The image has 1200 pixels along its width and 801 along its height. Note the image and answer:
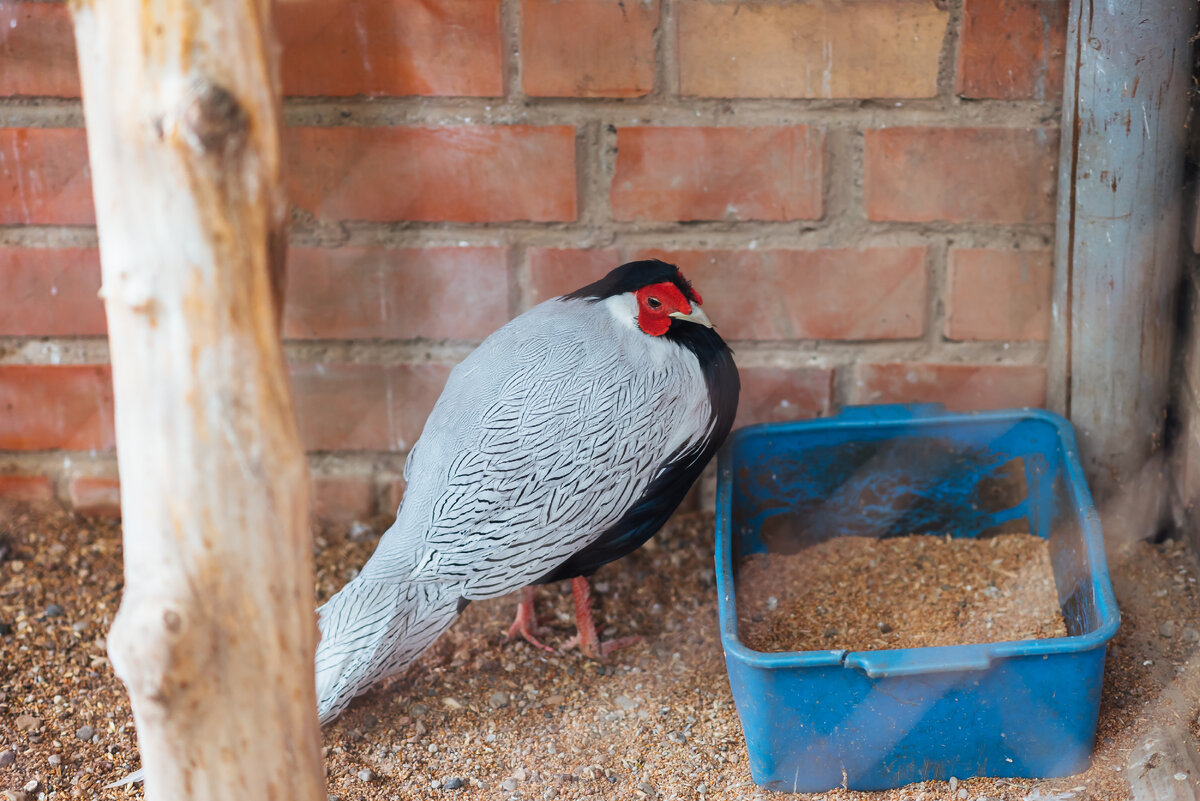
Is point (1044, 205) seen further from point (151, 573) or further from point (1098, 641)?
point (151, 573)

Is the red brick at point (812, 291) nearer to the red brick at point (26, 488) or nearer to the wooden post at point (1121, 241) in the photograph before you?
the wooden post at point (1121, 241)

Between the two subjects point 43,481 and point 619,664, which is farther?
point 43,481

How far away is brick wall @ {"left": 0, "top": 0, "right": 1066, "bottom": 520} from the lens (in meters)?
1.41

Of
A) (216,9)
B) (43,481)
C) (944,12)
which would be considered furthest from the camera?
(43,481)

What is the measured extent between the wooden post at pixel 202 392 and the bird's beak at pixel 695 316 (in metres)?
0.60

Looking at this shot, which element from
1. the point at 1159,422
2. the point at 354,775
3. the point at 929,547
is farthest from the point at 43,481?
the point at 1159,422

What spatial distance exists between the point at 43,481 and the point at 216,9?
3.95 ft

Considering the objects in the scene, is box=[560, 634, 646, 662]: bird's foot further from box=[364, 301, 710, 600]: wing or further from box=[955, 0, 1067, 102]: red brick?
box=[955, 0, 1067, 102]: red brick

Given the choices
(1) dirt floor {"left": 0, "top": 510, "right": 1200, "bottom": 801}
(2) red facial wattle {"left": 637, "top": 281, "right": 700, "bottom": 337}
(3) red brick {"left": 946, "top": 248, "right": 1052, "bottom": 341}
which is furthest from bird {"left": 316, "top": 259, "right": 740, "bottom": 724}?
(3) red brick {"left": 946, "top": 248, "right": 1052, "bottom": 341}

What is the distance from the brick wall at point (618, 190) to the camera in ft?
4.62

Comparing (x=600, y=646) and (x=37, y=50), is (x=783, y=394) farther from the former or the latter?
(x=37, y=50)

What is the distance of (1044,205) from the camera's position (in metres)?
1.45

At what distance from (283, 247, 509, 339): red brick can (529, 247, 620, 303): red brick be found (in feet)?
0.16

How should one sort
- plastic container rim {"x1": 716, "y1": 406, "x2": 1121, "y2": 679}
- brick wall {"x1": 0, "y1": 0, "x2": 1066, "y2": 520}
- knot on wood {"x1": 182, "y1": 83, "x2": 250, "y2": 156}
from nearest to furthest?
knot on wood {"x1": 182, "y1": 83, "x2": 250, "y2": 156}, plastic container rim {"x1": 716, "y1": 406, "x2": 1121, "y2": 679}, brick wall {"x1": 0, "y1": 0, "x2": 1066, "y2": 520}
